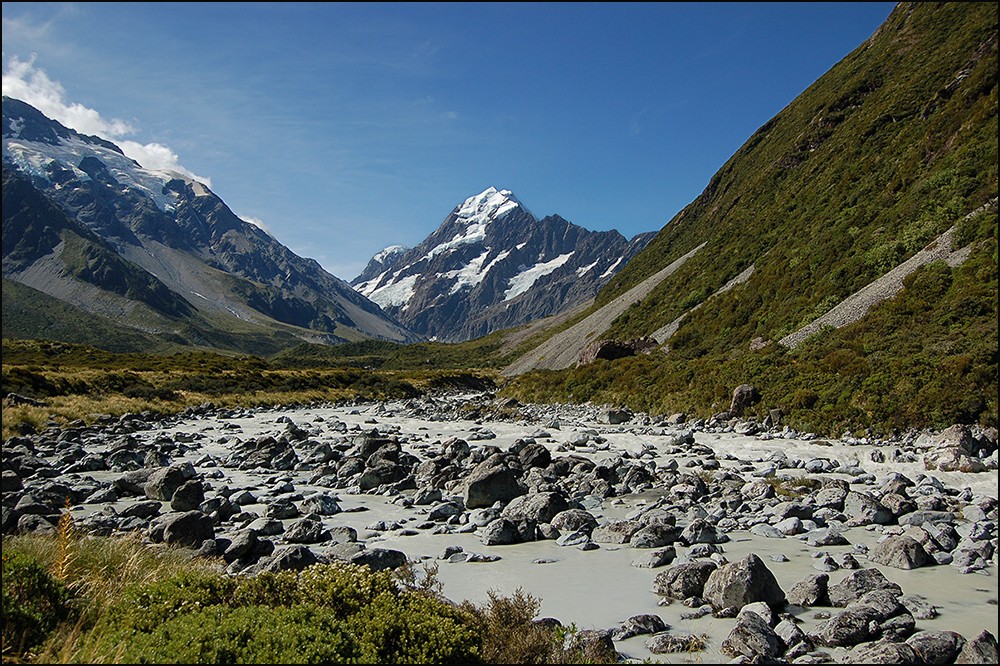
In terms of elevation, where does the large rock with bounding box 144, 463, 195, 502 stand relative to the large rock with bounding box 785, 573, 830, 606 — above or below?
below

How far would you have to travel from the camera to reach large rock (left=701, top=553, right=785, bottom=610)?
9.70 metres

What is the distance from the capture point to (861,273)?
46.9m

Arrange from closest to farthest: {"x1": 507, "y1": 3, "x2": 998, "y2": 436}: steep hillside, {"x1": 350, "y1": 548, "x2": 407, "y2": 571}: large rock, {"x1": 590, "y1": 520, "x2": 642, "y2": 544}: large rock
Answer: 1. {"x1": 350, "y1": 548, "x2": 407, "y2": 571}: large rock
2. {"x1": 590, "y1": 520, "x2": 642, "y2": 544}: large rock
3. {"x1": 507, "y1": 3, "x2": 998, "y2": 436}: steep hillside

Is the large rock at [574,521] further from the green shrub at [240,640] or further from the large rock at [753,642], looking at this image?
the green shrub at [240,640]

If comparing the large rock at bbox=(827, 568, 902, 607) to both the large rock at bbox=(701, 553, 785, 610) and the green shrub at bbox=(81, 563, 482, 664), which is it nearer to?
the large rock at bbox=(701, 553, 785, 610)

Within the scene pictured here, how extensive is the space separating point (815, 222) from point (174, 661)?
2914 inches

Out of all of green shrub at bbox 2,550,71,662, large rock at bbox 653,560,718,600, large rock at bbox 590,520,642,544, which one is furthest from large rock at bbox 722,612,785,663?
green shrub at bbox 2,550,71,662

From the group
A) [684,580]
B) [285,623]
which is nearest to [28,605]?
[285,623]

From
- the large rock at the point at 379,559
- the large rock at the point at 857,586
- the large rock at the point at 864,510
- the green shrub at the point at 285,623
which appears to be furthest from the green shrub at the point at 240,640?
the large rock at the point at 864,510

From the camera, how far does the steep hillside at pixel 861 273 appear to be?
28781mm

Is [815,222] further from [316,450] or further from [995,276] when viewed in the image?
[316,450]

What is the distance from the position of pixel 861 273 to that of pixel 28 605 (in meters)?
53.7

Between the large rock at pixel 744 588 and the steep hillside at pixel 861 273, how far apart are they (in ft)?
64.0

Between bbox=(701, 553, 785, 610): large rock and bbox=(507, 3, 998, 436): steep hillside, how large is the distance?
19.5 m
